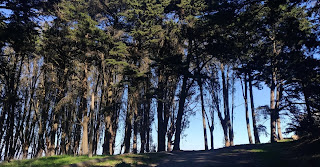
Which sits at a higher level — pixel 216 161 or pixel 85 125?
pixel 85 125

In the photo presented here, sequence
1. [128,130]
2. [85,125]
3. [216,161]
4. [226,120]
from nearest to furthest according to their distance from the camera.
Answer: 1. [216,161]
2. [85,125]
3. [128,130]
4. [226,120]

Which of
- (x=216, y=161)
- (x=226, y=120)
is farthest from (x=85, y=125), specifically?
(x=226, y=120)

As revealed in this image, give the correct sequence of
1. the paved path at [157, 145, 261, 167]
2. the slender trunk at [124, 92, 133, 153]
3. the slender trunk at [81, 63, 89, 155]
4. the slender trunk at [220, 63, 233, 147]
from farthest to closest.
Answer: the slender trunk at [220, 63, 233, 147] < the slender trunk at [124, 92, 133, 153] < the slender trunk at [81, 63, 89, 155] < the paved path at [157, 145, 261, 167]

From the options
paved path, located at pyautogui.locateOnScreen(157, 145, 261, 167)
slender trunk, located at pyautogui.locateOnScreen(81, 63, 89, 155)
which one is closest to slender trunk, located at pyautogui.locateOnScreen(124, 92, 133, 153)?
slender trunk, located at pyautogui.locateOnScreen(81, 63, 89, 155)

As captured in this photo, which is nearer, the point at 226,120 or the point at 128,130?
the point at 128,130

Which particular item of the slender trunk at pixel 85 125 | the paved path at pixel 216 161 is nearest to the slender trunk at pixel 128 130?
the slender trunk at pixel 85 125

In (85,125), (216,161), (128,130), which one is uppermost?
(85,125)

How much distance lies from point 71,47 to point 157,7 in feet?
28.2

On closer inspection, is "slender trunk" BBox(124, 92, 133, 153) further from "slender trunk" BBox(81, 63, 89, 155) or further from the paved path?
the paved path

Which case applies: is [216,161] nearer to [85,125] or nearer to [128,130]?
[85,125]

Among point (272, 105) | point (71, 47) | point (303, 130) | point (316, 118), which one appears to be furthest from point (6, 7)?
point (272, 105)

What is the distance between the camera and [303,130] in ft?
30.6

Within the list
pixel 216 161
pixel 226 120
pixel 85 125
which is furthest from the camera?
pixel 226 120

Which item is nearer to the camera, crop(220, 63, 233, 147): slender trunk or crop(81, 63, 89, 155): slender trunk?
crop(81, 63, 89, 155): slender trunk
